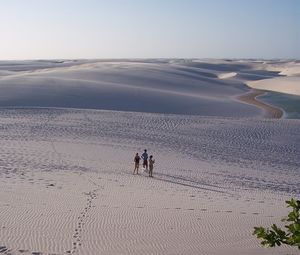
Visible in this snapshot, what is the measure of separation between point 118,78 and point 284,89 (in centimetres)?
1882

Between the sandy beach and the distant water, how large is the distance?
8.84ft

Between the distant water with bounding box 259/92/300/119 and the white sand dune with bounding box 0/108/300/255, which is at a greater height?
the white sand dune with bounding box 0/108/300/255

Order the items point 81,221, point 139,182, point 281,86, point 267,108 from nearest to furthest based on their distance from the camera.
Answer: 1. point 81,221
2. point 139,182
3. point 267,108
4. point 281,86

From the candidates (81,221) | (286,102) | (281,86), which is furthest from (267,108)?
(81,221)

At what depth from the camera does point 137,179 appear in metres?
15.1

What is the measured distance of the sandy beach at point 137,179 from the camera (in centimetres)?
891

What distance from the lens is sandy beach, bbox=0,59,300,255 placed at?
29.2 ft

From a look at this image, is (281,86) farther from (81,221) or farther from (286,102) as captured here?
(81,221)

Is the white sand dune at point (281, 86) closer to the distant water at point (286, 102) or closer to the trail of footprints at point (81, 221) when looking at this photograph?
the distant water at point (286, 102)

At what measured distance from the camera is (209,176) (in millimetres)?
16328

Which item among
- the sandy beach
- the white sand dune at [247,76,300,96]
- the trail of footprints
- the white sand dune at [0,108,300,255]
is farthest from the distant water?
the trail of footprints

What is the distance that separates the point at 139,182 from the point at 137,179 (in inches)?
17.5

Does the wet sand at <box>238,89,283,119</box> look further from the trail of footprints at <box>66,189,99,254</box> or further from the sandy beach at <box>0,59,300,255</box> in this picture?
the trail of footprints at <box>66,189,99,254</box>

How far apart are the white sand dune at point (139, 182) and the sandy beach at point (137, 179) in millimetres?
29
